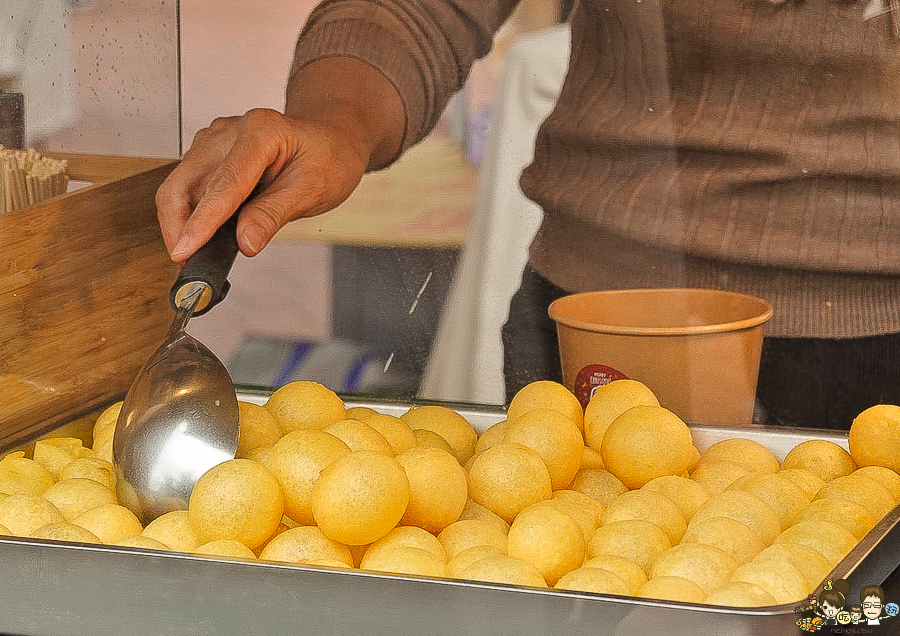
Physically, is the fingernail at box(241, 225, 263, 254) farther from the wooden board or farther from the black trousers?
the black trousers

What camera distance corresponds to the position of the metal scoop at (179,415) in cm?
69

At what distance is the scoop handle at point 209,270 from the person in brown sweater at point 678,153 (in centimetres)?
4

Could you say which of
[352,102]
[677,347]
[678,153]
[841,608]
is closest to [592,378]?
[677,347]

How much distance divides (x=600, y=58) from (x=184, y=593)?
0.67 meters

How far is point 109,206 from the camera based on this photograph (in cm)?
89

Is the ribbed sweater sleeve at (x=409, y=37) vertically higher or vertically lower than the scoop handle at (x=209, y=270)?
higher

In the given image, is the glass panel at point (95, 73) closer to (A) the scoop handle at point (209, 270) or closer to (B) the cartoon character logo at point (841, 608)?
(A) the scoop handle at point (209, 270)

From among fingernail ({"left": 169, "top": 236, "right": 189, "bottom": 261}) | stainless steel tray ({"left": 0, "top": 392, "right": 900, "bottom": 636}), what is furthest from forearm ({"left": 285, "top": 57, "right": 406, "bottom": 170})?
stainless steel tray ({"left": 0, "top": 392, "right": 900, "bottom": 636})

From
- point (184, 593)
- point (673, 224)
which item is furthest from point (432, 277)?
point (184, 593)

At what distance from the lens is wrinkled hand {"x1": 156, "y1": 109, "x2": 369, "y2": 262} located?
0.81m

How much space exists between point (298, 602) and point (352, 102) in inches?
23.9

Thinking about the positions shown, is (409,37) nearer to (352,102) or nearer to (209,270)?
(352,102)

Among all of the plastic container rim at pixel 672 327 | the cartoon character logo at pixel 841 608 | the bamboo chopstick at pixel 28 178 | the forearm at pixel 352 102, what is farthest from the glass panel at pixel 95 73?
the cartoon character logo at pixel 841 608

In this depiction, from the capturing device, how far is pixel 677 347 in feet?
3.02
